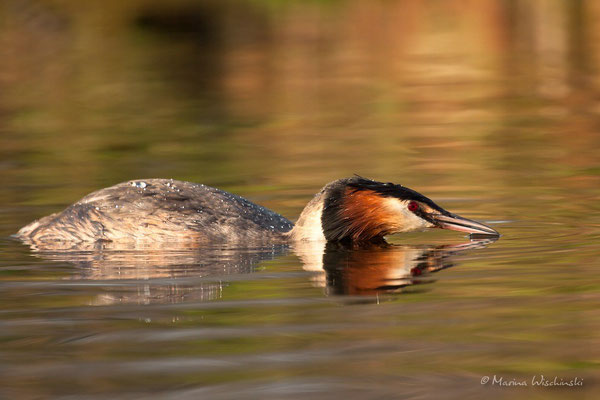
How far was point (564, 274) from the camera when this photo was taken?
8336mm

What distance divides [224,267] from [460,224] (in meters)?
2.15

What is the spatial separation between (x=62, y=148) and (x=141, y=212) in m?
7.19

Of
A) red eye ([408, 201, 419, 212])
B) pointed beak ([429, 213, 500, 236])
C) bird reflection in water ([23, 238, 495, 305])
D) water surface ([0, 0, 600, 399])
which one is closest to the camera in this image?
water surface ([0, 0, 600, 399])

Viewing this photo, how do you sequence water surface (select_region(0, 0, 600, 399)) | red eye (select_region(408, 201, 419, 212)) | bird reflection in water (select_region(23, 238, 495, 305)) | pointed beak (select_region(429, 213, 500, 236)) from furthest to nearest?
red eye (select_region(408, 201, 419, 212))
pointed beak (select_region(429, 213, 500, 236))
bird reflection in water (select_region(23, 238, 495, 305))
water surface (select_region(0, 0, 600, 399))

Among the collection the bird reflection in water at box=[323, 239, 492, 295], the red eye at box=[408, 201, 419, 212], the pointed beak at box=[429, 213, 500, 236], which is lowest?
the bird reflection in water at box=[323, 239, 492, 295]

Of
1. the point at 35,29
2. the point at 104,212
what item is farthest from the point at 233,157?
the point at 35,29

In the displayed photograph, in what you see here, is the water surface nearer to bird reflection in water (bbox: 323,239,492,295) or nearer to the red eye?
bird reflection in water (bbox: 323,239,492,295)

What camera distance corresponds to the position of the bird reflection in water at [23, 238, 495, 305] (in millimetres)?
8227

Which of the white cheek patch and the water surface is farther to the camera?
the white cheek patch

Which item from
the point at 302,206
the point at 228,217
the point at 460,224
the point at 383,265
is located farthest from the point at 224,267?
the point at 302,206

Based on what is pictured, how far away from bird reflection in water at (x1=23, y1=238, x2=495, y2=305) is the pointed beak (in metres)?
0.08

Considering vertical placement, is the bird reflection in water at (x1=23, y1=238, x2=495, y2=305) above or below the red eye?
below

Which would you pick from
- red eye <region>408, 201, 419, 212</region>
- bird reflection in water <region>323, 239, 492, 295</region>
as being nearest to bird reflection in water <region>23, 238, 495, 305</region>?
bird reflection in water <region>323, 239, 492, 295</region>

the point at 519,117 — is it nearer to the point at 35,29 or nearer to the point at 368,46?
the point at 368,46
